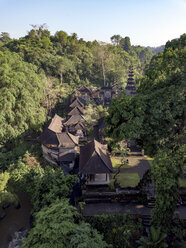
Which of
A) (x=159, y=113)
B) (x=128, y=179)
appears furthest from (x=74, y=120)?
(x=159, y=113)

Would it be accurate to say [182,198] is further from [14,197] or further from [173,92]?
[14,197]

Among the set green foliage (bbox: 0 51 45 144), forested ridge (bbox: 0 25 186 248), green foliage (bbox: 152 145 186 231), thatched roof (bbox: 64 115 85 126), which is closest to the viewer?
Answer: green foliage (bbox: 152 145 186 231)

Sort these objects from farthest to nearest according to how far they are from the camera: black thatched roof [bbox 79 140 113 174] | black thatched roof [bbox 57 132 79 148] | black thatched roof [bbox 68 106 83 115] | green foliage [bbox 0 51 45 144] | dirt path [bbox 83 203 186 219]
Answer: black thatched roof [bbox 68 106 83 115] → green foliage [bbox 0 51 45 144] → black thatched roof [bbox 57 132 79 148] → black thatched roof [bbox 79 140 113 174] → dirt path [bbox 83 203 186 219]

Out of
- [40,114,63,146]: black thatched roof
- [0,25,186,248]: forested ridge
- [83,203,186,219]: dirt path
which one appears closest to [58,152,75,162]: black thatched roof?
[40,114,63,146]: black thatched roof

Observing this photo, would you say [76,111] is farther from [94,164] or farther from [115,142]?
[115,142]

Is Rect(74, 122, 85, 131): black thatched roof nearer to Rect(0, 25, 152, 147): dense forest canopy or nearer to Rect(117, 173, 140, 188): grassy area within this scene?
Rect(0, 25, 152, 147): dense forest canopy
